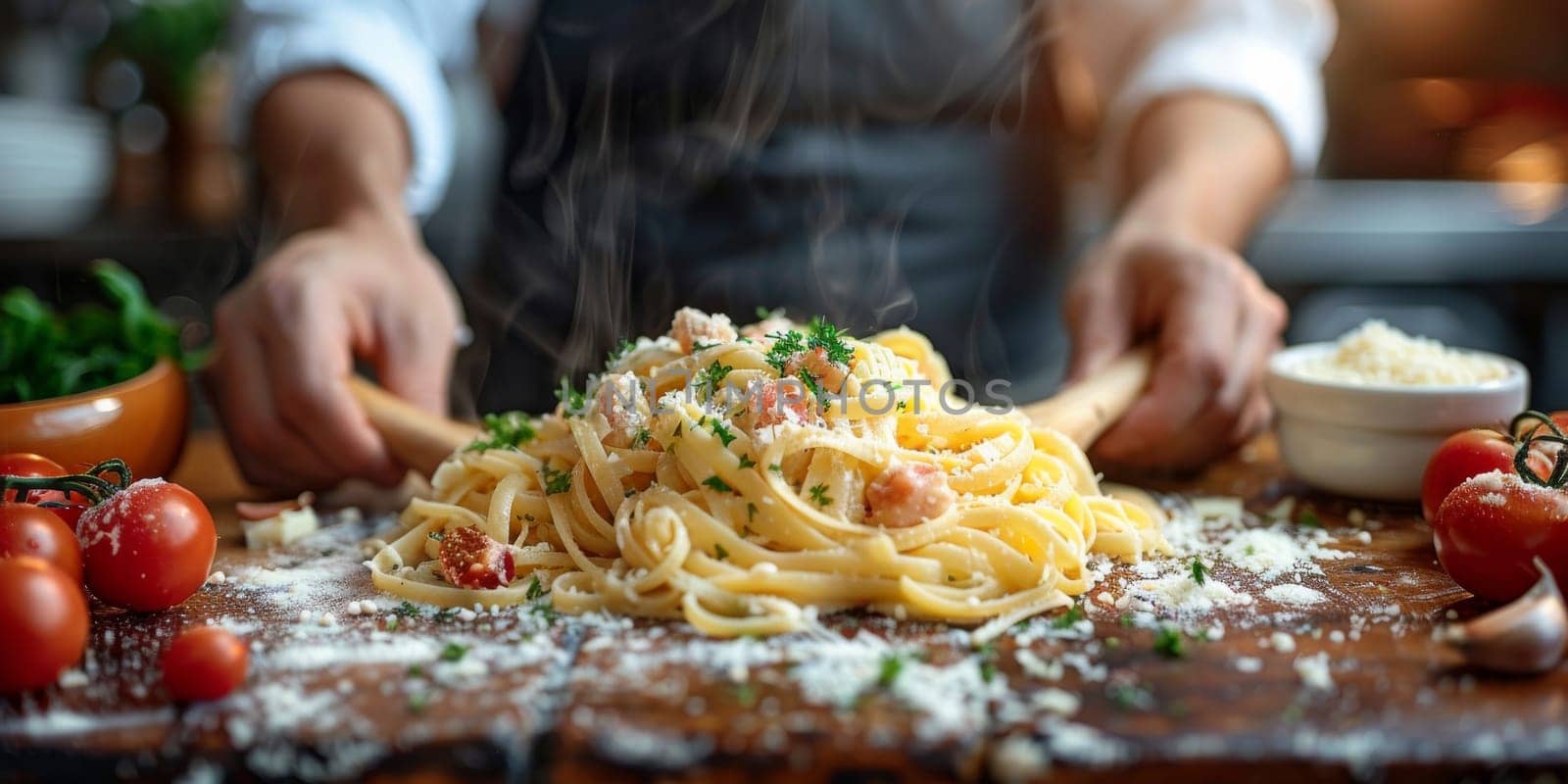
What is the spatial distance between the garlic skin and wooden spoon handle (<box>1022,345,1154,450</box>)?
84 centimetres

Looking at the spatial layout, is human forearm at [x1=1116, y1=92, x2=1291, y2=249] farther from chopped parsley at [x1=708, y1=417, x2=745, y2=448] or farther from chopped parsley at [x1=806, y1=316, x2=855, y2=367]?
chopped parsley at [x1=708, y1=417, x2=745, y2=448]

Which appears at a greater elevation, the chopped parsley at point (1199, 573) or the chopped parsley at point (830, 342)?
the chopped parsley at point (830, 342)

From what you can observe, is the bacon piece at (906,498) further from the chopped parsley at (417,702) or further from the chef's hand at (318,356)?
the chef's hand at (318,356)

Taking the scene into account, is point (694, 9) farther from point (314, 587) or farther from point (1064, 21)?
point (314, 587)

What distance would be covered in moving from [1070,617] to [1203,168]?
164cm

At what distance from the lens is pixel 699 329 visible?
2.02 metres

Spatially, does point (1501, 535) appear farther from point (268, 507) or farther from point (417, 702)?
point (268, 507)

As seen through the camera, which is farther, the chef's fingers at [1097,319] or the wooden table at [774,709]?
the chef's fingers at [1097,319]

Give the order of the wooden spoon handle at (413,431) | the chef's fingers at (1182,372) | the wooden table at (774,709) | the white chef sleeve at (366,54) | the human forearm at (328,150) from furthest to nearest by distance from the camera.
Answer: the white chef sleeve at (366,54), the human forearm at (328,150), the chef's fingers at (1182,372), the wooden spoon handle at (413,431), the wooden table at (774,709)

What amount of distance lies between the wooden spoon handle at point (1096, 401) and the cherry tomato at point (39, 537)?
4.96ft

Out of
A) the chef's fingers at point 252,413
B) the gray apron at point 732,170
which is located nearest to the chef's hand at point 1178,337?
the gray apron at point 732,170

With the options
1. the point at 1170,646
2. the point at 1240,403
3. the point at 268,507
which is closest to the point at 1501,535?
the point at 1170,646

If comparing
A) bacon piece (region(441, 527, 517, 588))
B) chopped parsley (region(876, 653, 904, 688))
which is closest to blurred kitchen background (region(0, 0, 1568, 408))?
bacon piece (region(441, 527, 517, 588))

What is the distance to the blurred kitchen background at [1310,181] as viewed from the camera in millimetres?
5180
